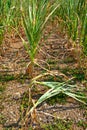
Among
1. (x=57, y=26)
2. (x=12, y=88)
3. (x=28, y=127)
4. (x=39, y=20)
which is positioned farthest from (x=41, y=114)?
(x=57, y=26)

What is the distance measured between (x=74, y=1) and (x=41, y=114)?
113 centimetres

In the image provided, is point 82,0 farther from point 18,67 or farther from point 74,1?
point 18,67

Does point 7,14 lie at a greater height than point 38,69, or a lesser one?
greater

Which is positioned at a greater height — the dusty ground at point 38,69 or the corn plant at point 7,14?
the corn plant at point 7,14

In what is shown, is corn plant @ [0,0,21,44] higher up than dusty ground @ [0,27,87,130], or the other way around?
corn plant @ [0,0,21,44]

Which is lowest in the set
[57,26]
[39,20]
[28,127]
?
[28,127]

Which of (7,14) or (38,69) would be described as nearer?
(38,69)

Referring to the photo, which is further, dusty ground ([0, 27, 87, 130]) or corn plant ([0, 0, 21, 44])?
corn plant ([0, 0, 21, 44])

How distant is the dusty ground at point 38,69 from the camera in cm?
193

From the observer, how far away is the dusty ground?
193cm

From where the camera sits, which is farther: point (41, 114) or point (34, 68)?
point (34, 68)

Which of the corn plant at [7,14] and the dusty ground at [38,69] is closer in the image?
the dusty ground at [38,69]

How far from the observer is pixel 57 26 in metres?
3.16

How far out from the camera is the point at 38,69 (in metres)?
2.45
